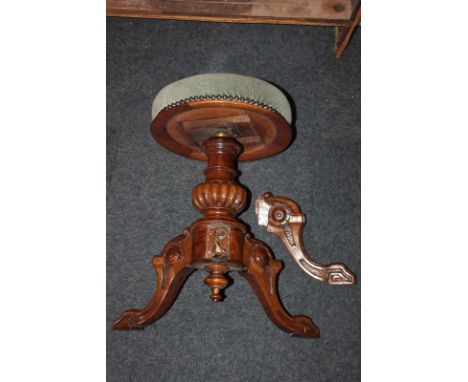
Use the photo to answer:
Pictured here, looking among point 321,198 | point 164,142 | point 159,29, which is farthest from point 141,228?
point 159,29

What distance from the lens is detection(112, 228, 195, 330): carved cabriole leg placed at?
1.13 metres

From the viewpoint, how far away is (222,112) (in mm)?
981

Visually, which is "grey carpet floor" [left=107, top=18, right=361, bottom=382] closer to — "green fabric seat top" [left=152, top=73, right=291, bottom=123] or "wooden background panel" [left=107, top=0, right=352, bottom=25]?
"wooden background panel" [left=107, top=0, right=352, bottom=25]

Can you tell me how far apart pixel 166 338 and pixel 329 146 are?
28.3 inches

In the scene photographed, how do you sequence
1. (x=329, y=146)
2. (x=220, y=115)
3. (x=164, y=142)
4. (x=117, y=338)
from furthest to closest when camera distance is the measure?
(x=329, y=146), (x=117, y=338), (x=164, y=142), (x=220, y=115)

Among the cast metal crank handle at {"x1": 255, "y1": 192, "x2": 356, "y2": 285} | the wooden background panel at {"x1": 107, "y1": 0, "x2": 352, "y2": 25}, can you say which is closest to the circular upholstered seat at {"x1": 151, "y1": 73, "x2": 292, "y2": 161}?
the cast metal crank handle at {"x1": 255, "y1": 192, "x2": 356, "y2": 285}

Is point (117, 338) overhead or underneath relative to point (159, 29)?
underneath

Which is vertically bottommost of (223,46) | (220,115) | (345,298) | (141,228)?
(345,298)

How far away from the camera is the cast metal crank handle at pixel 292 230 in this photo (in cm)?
123

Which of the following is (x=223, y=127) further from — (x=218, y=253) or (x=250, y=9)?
(x=250, y=9)

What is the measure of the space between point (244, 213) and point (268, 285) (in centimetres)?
26

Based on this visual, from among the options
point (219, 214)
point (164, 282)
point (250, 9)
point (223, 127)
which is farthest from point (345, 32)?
point (164, 282)

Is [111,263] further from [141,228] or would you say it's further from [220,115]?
[220,115]

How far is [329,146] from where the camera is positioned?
54.5 inches
